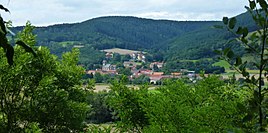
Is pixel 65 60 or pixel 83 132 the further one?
pixel 65 60

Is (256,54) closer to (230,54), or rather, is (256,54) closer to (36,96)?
(230,54)

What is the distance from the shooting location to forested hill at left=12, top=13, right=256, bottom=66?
9575 cm

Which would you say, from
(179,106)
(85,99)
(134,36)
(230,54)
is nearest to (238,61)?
(230,54)

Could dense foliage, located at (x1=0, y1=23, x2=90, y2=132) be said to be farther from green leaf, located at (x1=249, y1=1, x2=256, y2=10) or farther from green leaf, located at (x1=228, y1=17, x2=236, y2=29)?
green leaf, located at (x1=249, y1=1, x2=256, y2=10)

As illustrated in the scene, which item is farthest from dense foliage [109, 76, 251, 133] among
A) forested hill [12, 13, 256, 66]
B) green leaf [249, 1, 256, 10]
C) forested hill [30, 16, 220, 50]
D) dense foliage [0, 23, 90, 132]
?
forested hill [30, 16, 220, 50]

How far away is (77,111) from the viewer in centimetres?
1057

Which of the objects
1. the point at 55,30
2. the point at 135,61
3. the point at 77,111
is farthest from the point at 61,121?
the point at 55,30

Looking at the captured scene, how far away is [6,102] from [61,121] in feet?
4.94

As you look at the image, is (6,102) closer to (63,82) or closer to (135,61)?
(63,82)

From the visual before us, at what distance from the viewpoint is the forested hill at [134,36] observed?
95750 millimetres

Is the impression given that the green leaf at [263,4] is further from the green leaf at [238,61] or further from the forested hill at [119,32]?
the forested hill at [119,32]

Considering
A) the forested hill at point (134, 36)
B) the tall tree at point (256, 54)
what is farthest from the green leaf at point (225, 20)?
the forested hill at point (134, 36)

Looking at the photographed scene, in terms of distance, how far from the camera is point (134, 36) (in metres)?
134

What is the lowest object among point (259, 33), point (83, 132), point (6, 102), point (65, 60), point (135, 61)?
point (135, 61)
